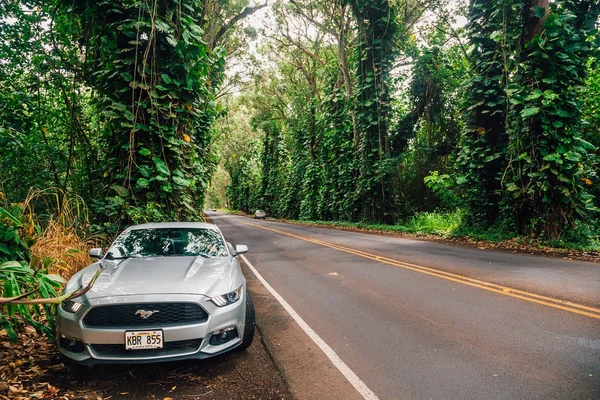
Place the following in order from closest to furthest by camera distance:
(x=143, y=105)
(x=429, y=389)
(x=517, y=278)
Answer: (x=429, y=389) < (x=517, y=278) < (x=143, y=105)

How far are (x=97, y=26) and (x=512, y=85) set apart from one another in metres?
11.8

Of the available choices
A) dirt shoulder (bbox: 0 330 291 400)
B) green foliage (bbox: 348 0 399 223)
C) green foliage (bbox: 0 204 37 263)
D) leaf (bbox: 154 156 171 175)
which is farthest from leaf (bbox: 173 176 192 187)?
green foliage (bbox: 348 0 399 223)

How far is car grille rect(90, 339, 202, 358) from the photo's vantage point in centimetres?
341

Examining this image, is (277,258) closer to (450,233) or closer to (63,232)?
(63,232)

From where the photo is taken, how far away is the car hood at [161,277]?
11.9 ft

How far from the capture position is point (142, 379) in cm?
362

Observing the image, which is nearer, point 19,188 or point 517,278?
point 517,278

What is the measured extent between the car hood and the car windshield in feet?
0.76

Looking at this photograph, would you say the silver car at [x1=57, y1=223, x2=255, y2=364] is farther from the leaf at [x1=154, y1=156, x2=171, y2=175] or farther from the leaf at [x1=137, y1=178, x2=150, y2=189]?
the leaf at [x1=154, y1=156, x2=171, y2=175]

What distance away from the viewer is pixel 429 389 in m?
3.22

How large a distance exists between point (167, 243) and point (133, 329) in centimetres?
185

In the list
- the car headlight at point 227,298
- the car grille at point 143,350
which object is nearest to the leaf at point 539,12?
the car headlight at point 227,298

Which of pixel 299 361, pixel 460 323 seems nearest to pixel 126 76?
pixel 299 361

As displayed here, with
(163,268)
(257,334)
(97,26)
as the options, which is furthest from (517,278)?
(97,26)
